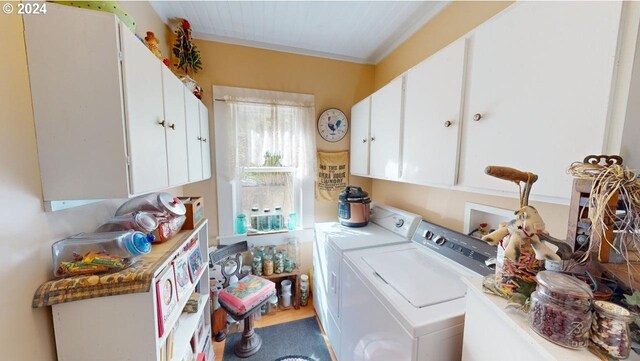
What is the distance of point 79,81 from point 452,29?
2.08 metres

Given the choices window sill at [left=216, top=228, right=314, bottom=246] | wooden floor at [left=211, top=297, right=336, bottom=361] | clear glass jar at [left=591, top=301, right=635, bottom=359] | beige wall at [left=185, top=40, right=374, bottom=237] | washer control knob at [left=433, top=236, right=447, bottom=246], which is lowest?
wooden floor at [left=211, top=297, right=336, bottom=361]

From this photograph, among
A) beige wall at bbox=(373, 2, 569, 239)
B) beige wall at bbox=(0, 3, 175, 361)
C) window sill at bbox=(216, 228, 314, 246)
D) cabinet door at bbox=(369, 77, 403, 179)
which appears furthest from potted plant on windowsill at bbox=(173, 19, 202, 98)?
beige wall at bbox=(373, 2, 569, 239)

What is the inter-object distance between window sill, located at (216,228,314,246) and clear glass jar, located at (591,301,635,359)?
2.09 m

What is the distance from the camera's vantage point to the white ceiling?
5.31 ft

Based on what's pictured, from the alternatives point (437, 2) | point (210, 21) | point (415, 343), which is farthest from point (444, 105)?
point (210, 21)

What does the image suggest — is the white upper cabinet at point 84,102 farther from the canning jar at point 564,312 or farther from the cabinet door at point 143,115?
the canning jar at point 564,312

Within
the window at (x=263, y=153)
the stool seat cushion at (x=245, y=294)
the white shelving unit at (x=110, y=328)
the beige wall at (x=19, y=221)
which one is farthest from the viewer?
the window at (x=263, y=153)

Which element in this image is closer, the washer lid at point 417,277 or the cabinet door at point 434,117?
the washer lid at point 417,277

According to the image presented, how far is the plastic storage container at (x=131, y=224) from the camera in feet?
3.10

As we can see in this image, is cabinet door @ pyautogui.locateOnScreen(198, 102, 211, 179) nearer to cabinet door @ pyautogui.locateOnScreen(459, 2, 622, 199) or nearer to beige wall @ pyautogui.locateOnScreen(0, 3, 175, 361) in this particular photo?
beige wall @ pyautogui.locateOnScreen(0, 3, 175, 361)

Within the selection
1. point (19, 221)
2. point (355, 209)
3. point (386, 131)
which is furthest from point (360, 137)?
point (19, 221)

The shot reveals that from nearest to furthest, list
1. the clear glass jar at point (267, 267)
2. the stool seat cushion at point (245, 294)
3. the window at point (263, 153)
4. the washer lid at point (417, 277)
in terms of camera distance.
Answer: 1. the washer lid at point (417, 277)
2. the stool seat cushion at point (245, 294)
3. the window at point (263, 153)
4. the clear glass jar at point (267, 267)

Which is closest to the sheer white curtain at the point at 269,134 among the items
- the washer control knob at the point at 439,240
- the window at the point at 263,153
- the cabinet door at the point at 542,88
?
the window at the point at 263,153

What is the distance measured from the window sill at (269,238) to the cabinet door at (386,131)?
103cm
